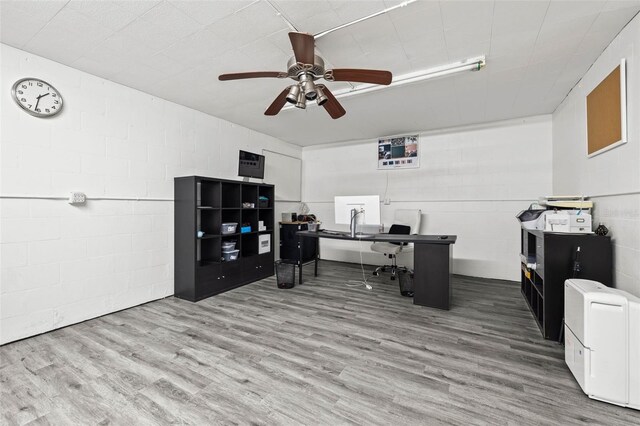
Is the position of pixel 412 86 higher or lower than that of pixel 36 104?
higher

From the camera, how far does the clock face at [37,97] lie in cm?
246

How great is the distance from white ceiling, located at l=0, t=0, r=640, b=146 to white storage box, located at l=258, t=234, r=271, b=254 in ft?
7.29

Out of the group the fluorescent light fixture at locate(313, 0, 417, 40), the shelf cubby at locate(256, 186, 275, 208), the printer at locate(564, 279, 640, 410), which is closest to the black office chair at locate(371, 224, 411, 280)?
the shelf cubby at locate(256, 186, 275, 208)

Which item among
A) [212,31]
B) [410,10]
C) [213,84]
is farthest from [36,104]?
A: [410,10]

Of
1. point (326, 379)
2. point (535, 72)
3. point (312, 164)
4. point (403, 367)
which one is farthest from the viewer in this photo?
point (312, 164)

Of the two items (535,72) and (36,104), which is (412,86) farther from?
(36,104)

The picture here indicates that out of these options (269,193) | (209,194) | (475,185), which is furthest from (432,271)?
(209,194)

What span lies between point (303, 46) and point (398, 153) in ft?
12.7

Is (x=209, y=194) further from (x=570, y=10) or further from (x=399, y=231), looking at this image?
(x=570, y=10)

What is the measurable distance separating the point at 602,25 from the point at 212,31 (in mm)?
3094

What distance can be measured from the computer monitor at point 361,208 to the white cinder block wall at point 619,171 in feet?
6.71

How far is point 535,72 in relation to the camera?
9.39 ft

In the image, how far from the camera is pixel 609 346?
5.46ft

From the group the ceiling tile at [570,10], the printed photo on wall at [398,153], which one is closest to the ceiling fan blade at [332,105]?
the ceiling tile at [570,10]
